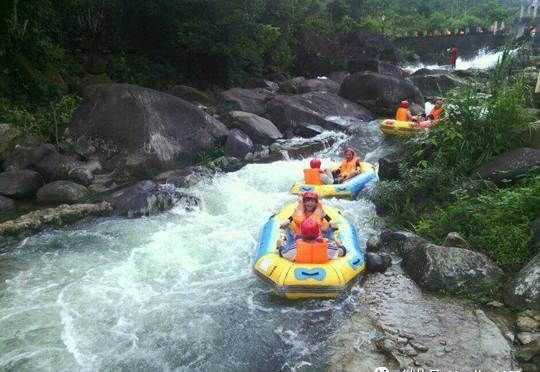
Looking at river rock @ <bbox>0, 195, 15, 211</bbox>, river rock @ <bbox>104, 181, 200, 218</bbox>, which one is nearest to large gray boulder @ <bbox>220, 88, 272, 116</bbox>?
river rock @ <bbox>104, 181, 200, 218</bbox>

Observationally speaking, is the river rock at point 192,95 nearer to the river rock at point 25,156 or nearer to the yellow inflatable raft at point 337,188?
the river rock at point 25,156

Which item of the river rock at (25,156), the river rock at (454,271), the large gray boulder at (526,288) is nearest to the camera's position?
the large gray boulder at (526,288)

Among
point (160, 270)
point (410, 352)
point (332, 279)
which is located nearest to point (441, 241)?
point (332, 279)

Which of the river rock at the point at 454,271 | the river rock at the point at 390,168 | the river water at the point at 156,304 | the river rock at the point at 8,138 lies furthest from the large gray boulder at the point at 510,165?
the river rock at the point at 8,138

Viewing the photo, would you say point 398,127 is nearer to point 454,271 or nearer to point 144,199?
point 144,199

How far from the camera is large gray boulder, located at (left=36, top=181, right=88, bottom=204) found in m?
8.35

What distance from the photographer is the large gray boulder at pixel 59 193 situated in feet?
27.4

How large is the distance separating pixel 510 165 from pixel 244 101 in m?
8.99

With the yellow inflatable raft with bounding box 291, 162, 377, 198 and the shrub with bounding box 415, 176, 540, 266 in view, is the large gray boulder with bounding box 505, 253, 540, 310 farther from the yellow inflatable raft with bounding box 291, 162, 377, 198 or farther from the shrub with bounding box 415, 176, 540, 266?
the yellow inflatable raft with bounding box 291, 162, 377, 198

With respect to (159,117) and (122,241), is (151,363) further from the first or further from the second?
(159,117)

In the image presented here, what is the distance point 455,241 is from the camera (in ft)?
18.8

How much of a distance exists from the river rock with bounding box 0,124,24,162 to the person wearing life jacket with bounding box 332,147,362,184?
6.72 meters

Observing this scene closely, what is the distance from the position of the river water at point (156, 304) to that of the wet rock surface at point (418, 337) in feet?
0.82

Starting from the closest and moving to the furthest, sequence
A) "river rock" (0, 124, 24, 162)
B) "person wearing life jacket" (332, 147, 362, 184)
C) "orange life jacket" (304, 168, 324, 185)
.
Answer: "orange life jacket" (304, 168, 324, 185) < "river rock" (0, 124, 24, 162) < "person wearing life jacket" (332, 147, 362, 184)
